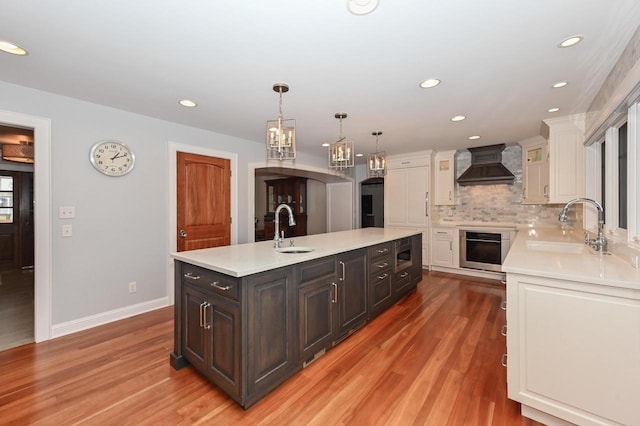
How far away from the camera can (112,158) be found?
Result: 9.80ft

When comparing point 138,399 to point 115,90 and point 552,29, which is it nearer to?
point 115,90

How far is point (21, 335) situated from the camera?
2.61m

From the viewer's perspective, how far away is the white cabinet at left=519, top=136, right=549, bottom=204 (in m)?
4.03

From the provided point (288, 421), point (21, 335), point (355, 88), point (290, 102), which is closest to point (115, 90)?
point (290, 102)

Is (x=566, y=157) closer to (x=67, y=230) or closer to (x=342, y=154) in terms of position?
(x=342, y=154)

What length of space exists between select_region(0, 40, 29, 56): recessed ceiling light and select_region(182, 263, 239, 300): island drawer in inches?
71.1

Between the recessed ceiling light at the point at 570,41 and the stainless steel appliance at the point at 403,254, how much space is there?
2.29m

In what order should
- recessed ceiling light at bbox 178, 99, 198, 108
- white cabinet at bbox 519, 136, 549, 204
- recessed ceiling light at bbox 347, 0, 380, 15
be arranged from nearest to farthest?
1. recessed ceiling light at bbox 347, 0, 380, 15
2. recessed ceiling light at bbox 178, 99, 198, 108
3. white cabinet at bbox 519, 136, 549, 204

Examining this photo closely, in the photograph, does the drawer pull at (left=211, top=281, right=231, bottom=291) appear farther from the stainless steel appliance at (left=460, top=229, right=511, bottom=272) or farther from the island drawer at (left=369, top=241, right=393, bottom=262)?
the stainless steel appliance at (left=460, top=229, right=511, bottom=272)

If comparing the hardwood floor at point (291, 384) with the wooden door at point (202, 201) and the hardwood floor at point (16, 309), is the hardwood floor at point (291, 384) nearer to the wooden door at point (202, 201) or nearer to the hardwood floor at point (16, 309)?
the hardwood floor at point (16, 309)

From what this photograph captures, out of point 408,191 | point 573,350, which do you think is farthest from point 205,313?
point 408,191

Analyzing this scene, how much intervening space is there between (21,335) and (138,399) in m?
1.86

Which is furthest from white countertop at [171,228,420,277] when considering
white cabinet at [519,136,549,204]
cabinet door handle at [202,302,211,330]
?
white cabinet at [519,136,549,204]

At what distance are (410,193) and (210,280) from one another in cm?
456
